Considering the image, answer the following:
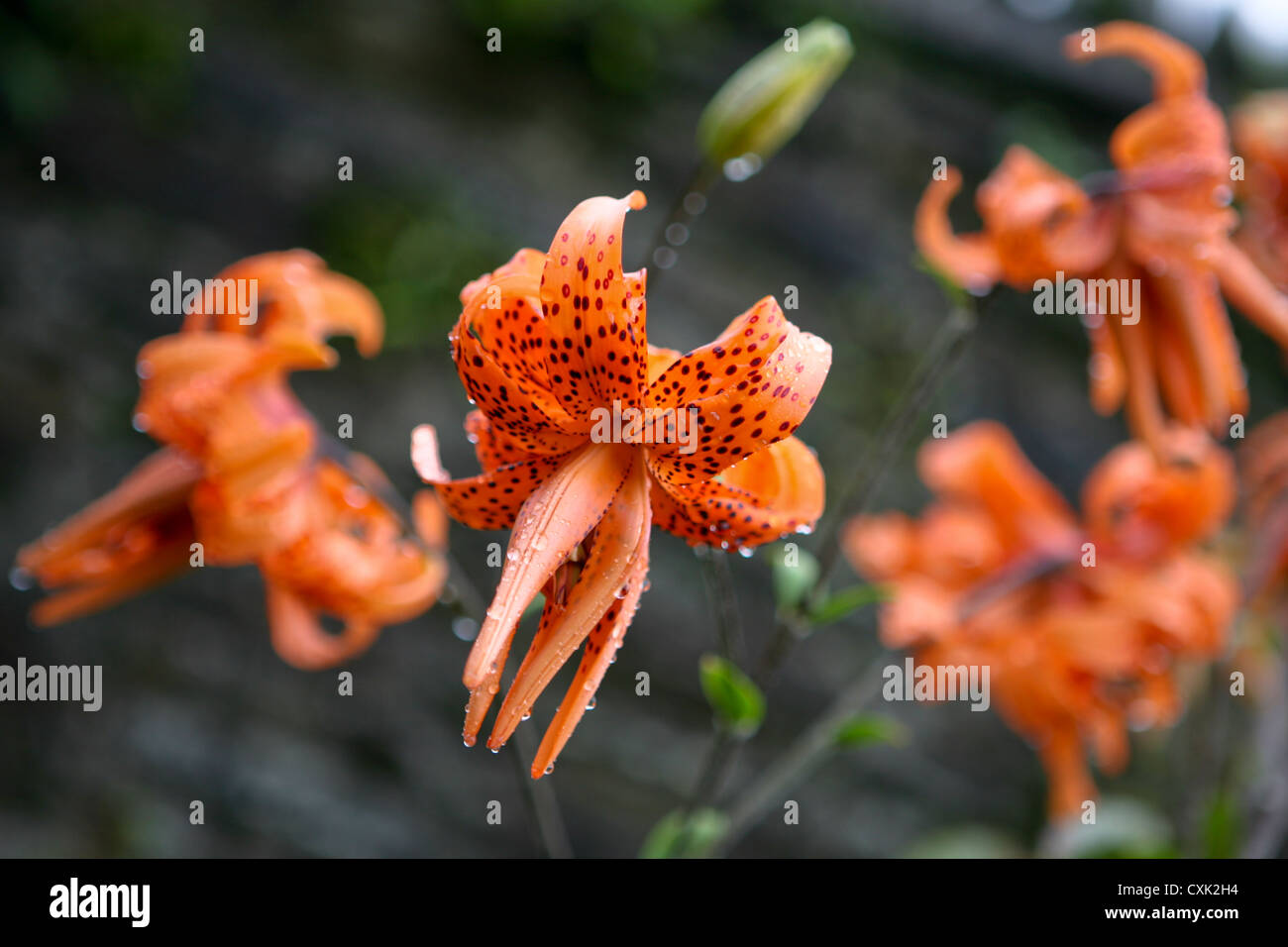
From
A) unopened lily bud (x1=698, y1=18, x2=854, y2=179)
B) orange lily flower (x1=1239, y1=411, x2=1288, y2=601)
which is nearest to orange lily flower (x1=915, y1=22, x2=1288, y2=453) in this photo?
unopened lily bud (x1=698, y1=18, x2=854, y2=179)

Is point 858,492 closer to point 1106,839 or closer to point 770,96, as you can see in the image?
point 770,96

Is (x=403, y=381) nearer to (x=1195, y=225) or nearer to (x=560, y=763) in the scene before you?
(x=560, y=763)

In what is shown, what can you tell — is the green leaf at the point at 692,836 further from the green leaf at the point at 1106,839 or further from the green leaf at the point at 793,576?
the green leaf at the point at 1106,839

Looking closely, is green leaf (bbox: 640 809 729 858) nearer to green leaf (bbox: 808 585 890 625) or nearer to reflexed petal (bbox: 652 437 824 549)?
green leaf (bbox: 808 585 890 625)

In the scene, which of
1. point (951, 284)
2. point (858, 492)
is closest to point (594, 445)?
point (858, 492)

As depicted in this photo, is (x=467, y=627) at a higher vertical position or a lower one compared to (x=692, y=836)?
higher
